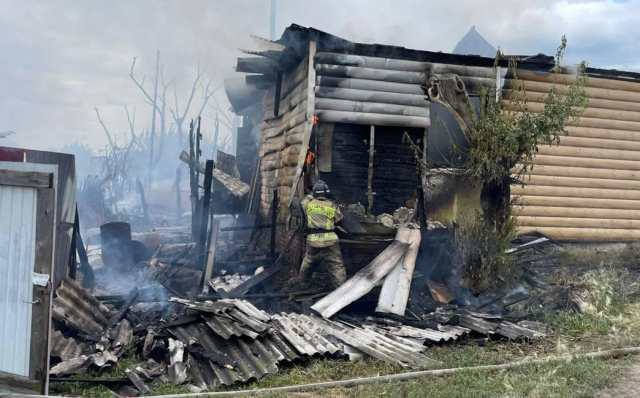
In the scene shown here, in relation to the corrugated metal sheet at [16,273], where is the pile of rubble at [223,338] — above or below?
below

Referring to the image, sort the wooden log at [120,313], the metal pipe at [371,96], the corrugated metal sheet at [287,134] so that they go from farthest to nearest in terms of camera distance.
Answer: the metal pipe at [371,96] < the corrugated metal sheet at [287,134] < the wooden log at [120,313]

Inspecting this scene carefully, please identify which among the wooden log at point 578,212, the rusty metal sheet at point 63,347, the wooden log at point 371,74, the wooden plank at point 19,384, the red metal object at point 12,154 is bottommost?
the rusty metal sheet at point 63,347

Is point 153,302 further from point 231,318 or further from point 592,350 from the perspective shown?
point 592,350

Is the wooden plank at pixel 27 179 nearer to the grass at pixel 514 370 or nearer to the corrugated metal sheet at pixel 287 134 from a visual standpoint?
the grass at pixel 514 370

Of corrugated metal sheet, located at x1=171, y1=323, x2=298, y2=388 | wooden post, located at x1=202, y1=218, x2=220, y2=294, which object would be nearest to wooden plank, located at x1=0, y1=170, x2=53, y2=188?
corrugated metal sheet, located at x1=171, y1=323, x2=298, y2=388

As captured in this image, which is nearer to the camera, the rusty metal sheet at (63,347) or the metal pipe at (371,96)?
the rusty metal sheet at (63,347)

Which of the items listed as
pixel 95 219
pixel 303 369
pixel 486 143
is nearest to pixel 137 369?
pixel 303 369

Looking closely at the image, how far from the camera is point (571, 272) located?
26.7 ft

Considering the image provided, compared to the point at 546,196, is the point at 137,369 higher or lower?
lower

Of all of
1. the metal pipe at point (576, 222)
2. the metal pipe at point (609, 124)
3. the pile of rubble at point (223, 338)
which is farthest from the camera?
the metal pipe at point (609, 124)

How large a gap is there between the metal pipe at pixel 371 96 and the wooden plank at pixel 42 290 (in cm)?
537

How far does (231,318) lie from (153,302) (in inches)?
98.4

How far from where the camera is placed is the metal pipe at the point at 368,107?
27.5 feet

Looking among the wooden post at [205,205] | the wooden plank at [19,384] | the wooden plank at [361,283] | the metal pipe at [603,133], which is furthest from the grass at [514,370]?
the metal pipe at [603,133]
